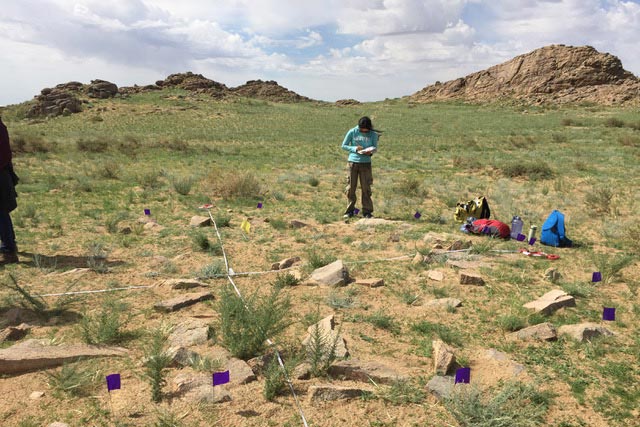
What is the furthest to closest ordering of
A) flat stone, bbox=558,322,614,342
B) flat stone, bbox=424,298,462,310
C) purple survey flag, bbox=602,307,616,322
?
1. flat stone, bbox=424,298,462,310
2. purple survey flag, bbox=602,307,616,322
3. flat stone, bbox=558,322,614,342

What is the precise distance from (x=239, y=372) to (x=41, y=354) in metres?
1.51

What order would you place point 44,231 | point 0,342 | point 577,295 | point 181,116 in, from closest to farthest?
point 0,342 → point 577,295 → point 44,231 → point 181,116

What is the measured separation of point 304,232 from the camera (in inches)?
293

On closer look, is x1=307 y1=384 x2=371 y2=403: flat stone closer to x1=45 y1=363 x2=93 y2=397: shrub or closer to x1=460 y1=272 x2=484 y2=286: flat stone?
x1=45 y1=363 x2=93 y2=397: shrub

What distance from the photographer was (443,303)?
15.3 ft

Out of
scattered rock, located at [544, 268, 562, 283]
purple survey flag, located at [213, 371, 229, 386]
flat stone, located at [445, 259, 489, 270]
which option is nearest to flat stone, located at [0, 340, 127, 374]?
purple survey flag, located at [213, 371, 229, 386]

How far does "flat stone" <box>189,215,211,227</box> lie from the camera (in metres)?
7.73

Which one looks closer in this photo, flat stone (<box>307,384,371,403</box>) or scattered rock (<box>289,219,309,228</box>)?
flat stone (<box>307,384,371,403</box>)

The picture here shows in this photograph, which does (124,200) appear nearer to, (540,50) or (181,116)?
(181,116)

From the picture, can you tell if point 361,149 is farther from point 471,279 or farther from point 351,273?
point 471,279

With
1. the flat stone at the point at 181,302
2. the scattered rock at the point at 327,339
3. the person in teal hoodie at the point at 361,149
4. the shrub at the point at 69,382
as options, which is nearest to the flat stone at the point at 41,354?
the shrub at the point at 69,382

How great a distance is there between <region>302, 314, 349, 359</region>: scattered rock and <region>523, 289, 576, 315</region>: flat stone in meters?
2.08

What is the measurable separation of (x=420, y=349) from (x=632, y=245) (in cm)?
492

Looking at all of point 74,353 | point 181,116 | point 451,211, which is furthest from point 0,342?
point 181,116
